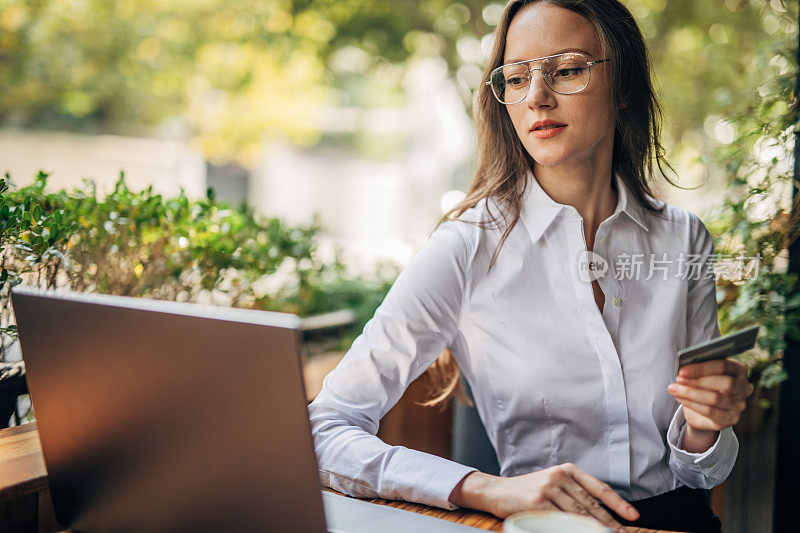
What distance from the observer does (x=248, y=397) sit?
2.24 feet

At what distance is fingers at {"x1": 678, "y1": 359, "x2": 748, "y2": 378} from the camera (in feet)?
3.18

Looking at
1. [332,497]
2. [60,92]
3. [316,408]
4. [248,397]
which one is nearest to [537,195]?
[316,408]

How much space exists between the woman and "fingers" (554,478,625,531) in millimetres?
323

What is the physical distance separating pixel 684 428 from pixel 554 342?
0.30 meters

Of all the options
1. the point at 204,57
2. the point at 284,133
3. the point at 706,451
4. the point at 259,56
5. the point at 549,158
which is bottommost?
the point at 706,451

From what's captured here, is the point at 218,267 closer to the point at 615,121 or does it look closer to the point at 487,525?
the point at 615,121

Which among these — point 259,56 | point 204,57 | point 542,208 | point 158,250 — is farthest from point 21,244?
point 204,57

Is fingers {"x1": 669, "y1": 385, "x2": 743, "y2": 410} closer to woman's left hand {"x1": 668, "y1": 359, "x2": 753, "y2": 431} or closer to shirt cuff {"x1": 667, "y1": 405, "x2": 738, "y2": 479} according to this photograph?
woman's left hand {"x1": 668, "y1": 359, "x2": 753, "y2": 431}

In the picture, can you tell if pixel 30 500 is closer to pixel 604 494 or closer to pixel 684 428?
pixel 604 494

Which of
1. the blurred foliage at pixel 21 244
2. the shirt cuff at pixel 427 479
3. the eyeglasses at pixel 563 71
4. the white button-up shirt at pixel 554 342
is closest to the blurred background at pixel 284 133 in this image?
the blurred foliage at pixel 21 244

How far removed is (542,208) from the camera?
138cm

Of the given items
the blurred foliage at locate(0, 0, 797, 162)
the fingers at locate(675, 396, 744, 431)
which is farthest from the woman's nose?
the blurred foliage at locate(0, 0, 797, 162)

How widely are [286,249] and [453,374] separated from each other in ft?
3.63

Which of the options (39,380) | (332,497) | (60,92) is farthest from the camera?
(60,92)
